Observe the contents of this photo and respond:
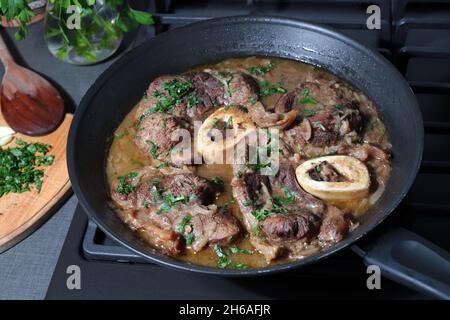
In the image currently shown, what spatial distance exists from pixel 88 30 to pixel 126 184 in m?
1.12

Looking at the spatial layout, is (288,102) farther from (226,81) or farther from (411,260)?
(411,260)

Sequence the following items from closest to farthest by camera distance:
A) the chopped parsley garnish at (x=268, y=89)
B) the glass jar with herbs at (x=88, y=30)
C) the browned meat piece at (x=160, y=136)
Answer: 1. the browned meat piece at (x=160, y=136)
2. the chopped parsley garnish at (x=268, y=89)
3. the glass jar with herbs at (x=88, y=30)

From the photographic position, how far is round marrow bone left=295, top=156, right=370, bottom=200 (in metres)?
1.98

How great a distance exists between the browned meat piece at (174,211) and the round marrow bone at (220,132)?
0.14 meters

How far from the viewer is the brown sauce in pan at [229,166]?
6.30ft

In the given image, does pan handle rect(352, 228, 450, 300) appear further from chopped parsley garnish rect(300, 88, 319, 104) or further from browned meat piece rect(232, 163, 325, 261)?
chopped parsley garnish rect(300, 88, 319, 104)

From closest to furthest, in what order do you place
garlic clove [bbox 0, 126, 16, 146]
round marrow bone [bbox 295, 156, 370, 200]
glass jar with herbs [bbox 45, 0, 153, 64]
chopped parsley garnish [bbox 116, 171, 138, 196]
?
round marrow bone [bbox 295, 156, 370, 200] → chopped parsley garnish [bbox 116, 171, 138, 196] → garlic clove [bbox 0, 126, 16, 146] → glass jar with herbs [bbox 45, 0, 153, 64]

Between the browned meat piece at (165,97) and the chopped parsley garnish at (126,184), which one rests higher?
the browned meat piece at (165,97)

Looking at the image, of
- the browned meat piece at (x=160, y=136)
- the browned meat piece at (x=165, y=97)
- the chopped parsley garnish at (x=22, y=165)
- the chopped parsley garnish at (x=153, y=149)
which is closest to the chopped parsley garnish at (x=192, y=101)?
the browned meat piece at (x=165, y=97)

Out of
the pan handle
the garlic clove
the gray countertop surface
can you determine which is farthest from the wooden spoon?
the pan handle

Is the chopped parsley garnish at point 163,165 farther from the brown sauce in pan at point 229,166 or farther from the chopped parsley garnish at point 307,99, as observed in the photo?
the chopped parsley garnish at point 307,99

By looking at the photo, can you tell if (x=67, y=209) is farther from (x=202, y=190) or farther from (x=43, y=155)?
(x=202, y=190)

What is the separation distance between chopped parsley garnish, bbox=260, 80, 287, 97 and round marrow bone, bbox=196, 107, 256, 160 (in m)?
0.21

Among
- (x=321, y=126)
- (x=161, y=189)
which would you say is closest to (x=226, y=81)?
(x=321, y=126)
